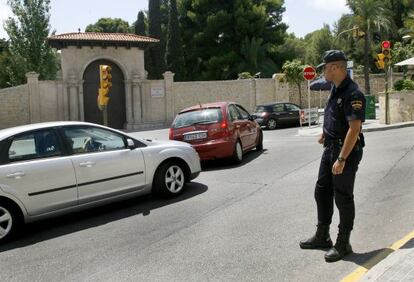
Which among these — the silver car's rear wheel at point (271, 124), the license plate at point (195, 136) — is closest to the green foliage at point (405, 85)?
the silver car's rear wheel at point (271, 124)

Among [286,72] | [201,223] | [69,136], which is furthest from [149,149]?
[286,72]

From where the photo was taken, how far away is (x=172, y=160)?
825cm

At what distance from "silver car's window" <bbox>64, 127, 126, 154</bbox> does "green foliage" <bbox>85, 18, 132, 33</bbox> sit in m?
66.3

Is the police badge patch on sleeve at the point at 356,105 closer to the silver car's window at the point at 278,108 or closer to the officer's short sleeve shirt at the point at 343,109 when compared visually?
the officer's short sleeve shirt at the point at 343,109

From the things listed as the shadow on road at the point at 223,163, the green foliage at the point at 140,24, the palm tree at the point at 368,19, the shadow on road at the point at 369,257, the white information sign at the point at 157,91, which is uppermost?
the green foliage at the point at 140,24

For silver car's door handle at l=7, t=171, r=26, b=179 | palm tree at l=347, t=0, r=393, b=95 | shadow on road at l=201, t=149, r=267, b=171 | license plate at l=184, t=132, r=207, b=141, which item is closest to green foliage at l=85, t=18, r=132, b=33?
palm tree at l=347, t=0, r=393, b=95

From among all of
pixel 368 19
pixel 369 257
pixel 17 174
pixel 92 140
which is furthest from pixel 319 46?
pixel 369 257

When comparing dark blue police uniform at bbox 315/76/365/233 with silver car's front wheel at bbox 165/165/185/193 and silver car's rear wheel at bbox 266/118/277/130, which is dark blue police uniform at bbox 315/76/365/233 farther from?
silver car's rear wheel at bbox 266/118/277/130

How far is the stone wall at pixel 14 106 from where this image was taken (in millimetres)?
29203

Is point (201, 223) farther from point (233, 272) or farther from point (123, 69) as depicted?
point (123, 69)

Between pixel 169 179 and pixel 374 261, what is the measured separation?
4.21 meters

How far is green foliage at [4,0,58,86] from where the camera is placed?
44000mm

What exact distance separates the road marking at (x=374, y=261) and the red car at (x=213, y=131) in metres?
6.46

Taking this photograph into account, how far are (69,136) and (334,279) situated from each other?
4.25m
